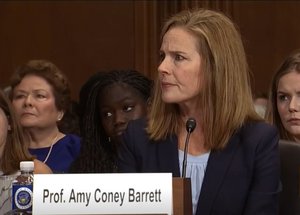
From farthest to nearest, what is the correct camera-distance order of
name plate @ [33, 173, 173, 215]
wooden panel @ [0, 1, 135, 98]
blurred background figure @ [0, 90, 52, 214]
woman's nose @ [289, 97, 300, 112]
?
wooden panel @ [0, 1, 135, 98] → woman's nose @ [289, 97, 300, 112] → blurred background figure @ [0, 90, 52, 214] → name plate @ [33, 173, 173, 215]

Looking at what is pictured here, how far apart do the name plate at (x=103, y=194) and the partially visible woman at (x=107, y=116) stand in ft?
4.09

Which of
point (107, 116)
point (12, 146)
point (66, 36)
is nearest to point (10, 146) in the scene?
point (12, 146)

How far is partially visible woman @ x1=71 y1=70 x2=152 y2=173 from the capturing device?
2.82 metres

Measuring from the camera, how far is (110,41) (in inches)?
165

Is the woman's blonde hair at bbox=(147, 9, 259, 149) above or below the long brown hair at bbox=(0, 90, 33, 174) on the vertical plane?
above

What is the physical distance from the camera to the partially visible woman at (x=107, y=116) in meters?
2.82

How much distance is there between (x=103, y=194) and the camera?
58.5 inches

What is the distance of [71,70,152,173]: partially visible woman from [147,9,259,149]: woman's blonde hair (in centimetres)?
65

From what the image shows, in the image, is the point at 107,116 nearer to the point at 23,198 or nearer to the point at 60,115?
the point at 60,115

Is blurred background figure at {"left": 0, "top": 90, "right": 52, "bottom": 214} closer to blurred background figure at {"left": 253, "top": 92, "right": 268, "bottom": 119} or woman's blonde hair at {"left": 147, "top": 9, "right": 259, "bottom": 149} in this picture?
woman's blonde hair at {"left": 147, "top": 9, "right": 259, "bottom": 149}

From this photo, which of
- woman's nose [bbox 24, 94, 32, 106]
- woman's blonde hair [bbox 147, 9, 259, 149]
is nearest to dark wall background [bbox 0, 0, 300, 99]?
woman's nose [bbox 24, 94, 32, 106]

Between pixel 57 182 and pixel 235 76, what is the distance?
2.81ft

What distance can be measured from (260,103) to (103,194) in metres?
2.16

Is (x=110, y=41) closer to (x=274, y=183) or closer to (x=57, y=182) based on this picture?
(x=274, y=183)
